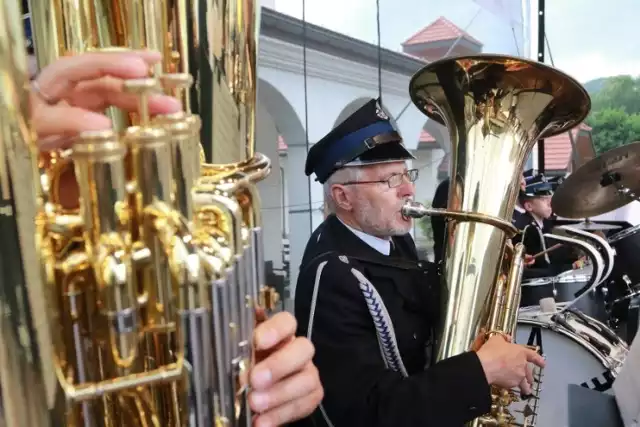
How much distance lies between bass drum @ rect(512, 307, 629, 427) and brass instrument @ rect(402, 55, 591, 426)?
0.74 m

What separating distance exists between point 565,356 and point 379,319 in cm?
119

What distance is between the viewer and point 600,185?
2.83m

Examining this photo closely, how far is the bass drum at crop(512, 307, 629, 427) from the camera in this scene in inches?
76.6

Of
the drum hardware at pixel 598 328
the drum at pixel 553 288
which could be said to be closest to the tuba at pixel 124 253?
the drum hardware at pixel 598 328

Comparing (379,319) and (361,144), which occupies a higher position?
(361,144)

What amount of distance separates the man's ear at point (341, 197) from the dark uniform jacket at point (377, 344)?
0.26ft

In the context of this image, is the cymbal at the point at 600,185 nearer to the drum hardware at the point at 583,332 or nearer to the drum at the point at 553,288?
the drum at the point at 553,288

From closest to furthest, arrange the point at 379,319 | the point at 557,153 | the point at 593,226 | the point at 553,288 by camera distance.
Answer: the point at 379,319
the point at 553,288
the point at 593,226
the point at 557,153

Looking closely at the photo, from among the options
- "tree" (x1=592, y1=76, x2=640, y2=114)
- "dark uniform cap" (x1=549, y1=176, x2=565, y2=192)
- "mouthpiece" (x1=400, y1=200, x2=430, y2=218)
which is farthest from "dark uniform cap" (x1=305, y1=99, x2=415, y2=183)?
"tree" (x1=592, y1=76, x2=640, y2=114)

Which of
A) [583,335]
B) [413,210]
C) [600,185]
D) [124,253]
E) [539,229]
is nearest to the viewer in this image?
[124,253]

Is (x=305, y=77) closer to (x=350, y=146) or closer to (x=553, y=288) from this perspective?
(x=553, y=288)

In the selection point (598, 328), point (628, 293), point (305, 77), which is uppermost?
point (305, 77)

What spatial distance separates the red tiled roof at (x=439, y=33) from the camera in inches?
185

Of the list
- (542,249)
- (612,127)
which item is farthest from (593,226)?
(612,127)
